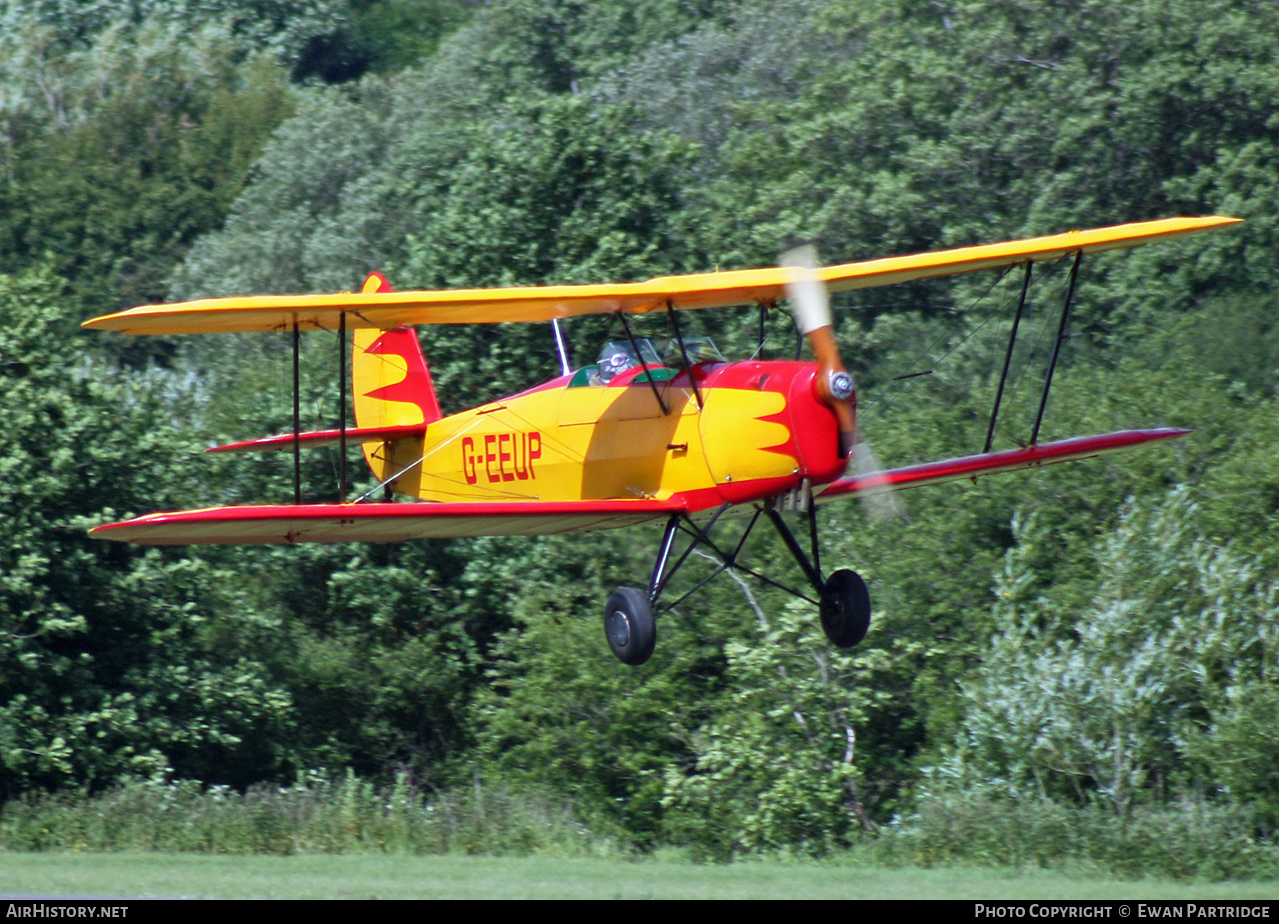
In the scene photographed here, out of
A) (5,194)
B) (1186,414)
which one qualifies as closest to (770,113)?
(1186,414)

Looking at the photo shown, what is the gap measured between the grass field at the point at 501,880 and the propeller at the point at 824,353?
352 centimetres

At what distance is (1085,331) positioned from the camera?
31.1 metres

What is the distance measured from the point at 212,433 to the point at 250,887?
15.4 m

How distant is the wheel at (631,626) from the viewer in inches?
479

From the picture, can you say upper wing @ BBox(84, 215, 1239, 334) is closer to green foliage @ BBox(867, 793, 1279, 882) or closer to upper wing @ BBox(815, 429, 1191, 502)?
upper wing @ BBox(815, 429, 1191, 502)

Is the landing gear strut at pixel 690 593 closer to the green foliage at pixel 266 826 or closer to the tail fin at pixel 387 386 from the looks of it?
the tail fin at pixel 387 386

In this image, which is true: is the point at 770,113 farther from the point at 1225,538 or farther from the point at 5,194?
the point at 5,194

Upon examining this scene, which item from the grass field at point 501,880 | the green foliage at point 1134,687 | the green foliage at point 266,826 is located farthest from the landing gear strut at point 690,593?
the green foliage at point 1134,687

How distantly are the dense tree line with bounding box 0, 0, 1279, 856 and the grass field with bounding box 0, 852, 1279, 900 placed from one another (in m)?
4.24

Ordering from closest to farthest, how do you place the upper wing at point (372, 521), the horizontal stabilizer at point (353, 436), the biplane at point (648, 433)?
the upper wing at point (372, 521) < the biplane at point (648, 433) < the horizontal stabilizer at point (353, 436)

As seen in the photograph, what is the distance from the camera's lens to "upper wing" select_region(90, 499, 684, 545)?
11.4 meters

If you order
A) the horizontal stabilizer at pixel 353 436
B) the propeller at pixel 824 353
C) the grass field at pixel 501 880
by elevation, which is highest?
the propeller at pixel 824 353

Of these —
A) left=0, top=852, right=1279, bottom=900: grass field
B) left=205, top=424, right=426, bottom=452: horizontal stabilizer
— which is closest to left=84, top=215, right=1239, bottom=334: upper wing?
left=205, top=424, right=426, bottom=452: horizontal stabilizer

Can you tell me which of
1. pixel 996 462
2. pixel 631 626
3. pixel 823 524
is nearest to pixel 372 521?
pixel 631 626
